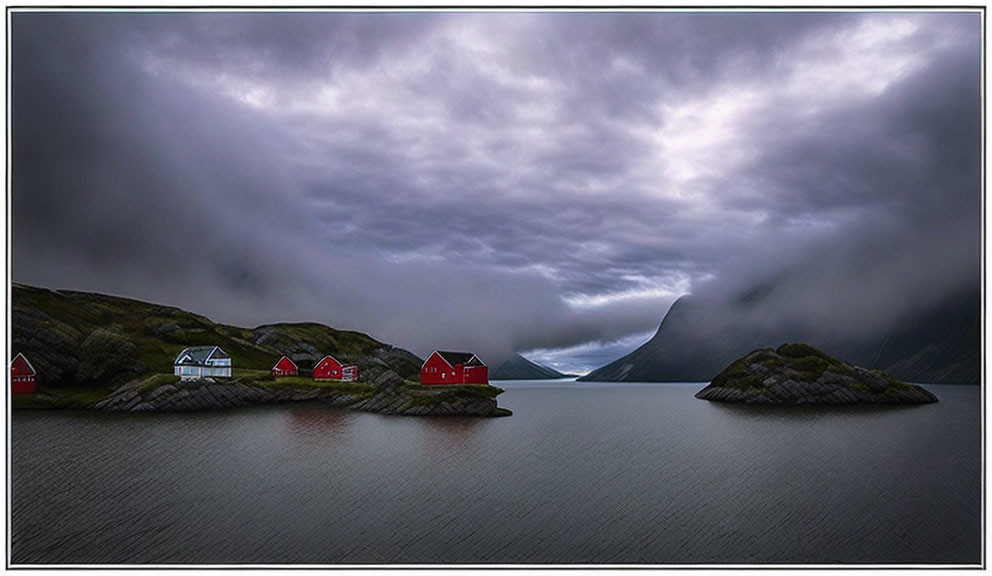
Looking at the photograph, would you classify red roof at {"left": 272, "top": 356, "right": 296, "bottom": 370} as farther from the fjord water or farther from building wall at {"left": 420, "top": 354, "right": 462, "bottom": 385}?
building wall at {"left": 420, "top": 354, "right": 462, "bottom": 385}

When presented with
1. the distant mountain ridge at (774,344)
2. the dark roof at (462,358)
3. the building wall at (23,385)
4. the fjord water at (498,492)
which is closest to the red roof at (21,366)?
the building wall at (23,385)

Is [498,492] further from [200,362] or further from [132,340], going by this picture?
[132,340]

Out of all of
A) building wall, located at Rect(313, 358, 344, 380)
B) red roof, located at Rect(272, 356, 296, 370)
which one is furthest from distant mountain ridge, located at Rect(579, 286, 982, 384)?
red roof, located at Rect(272, 356, 296, 370)

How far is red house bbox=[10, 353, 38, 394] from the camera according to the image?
12.6 meters

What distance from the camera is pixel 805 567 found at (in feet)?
32.3

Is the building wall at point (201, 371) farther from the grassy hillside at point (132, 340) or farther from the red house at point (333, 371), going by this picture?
the red house at point (333, 371)

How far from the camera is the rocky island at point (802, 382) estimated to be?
18.4 m

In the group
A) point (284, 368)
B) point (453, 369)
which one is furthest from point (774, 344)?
point (284, 368)

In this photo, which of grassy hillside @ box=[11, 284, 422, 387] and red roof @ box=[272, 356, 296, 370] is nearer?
grassy hillside @ box=[11, 284, 422, 387]

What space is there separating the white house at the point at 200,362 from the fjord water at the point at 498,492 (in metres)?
1.85

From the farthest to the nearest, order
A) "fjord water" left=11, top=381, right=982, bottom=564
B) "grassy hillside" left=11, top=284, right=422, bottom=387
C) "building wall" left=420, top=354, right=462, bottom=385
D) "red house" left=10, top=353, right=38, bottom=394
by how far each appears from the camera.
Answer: "building wall" left=420, top=354, right=462, bottom=385, "grassy hillside" left=11, top=284, right=422, bottom=387, "red house" left=10, top=353, right=38, bottom=394, "fjord water" left=11, top=381, right=982, bottom=564

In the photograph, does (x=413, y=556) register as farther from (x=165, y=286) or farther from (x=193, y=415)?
(x=193, y=415)

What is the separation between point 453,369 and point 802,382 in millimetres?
14915

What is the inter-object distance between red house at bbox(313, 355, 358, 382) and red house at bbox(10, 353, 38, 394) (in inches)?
353
